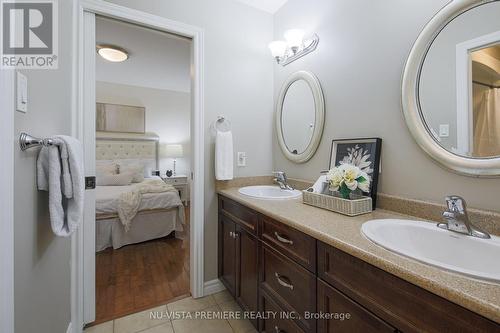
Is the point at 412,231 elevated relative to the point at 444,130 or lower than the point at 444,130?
lower

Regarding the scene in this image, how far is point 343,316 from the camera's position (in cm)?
83

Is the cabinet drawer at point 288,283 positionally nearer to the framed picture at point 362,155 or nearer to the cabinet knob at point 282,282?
the cabinet knob at point 282,282

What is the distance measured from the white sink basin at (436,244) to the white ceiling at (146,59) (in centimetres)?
197

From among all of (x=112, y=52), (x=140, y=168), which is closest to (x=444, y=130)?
(x=112, y=52)

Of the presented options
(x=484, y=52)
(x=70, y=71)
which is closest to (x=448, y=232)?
(x=484, y=52)

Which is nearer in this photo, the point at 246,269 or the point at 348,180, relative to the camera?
the point at 348,180

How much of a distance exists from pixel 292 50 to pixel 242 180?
1179 millimetres

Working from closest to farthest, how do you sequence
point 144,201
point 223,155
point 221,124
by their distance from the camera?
point 223,155 < point 221,124 < point 144,201

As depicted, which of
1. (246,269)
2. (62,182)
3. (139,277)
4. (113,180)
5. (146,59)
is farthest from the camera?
(113,180)

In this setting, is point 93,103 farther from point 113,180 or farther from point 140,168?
point 140,168

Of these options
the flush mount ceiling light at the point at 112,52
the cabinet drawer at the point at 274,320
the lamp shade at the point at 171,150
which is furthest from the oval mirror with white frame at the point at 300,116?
the lamp shade at the point at 171,150

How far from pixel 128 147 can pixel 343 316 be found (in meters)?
4.73

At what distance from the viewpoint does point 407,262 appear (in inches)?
25.9

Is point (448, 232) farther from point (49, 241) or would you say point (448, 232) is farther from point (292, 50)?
point (49, 241)
